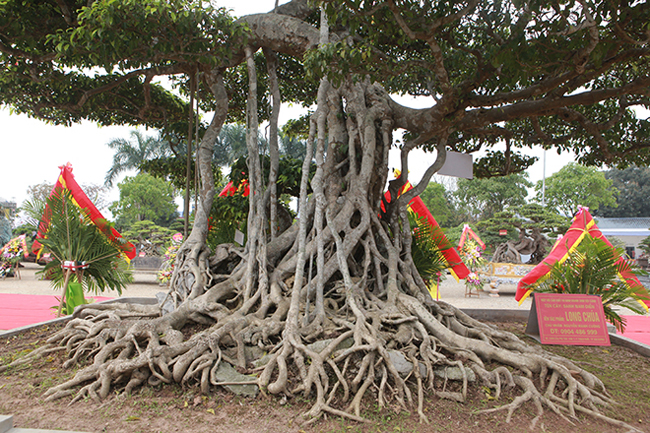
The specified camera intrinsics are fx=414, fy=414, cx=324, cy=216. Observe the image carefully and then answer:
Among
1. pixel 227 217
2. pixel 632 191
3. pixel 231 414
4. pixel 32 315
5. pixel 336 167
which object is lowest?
pixel 231 414

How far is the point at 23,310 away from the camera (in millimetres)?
6711

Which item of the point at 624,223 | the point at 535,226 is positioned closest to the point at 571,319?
the point at 535,226

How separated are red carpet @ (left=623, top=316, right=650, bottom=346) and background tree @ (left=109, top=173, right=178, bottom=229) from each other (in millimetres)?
26252

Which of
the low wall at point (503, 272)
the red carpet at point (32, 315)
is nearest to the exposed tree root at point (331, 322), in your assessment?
the red carpet at point (32, 315)

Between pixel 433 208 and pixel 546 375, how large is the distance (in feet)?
78.0

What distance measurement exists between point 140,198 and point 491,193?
23.4 metres

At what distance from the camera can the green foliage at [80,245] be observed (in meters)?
5.23

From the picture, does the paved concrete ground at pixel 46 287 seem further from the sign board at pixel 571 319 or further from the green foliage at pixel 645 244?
the green foliage at pixel 645 244

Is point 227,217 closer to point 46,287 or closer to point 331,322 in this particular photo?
point 331,322

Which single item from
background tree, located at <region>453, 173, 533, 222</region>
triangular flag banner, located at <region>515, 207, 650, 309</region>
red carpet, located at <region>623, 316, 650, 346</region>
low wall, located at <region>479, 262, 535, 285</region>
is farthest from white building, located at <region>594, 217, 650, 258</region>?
triangular flag banner, located at <region>515, 207, 650, 309</region>

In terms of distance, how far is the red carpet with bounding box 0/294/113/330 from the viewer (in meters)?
5.75

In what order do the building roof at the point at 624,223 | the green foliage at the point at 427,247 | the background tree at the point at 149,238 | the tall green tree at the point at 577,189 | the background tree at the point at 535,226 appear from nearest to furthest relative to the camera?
the green foliage at the point at 427,247 < the background tree at the point at 535,226 < the background tree at the point at 149,238 < the tall green tree at the point at 577,189 < the building roof at the point at 624,223

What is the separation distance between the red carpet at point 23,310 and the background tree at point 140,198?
2002 centimetres

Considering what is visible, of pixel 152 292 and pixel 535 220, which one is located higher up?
pixel 535 220
